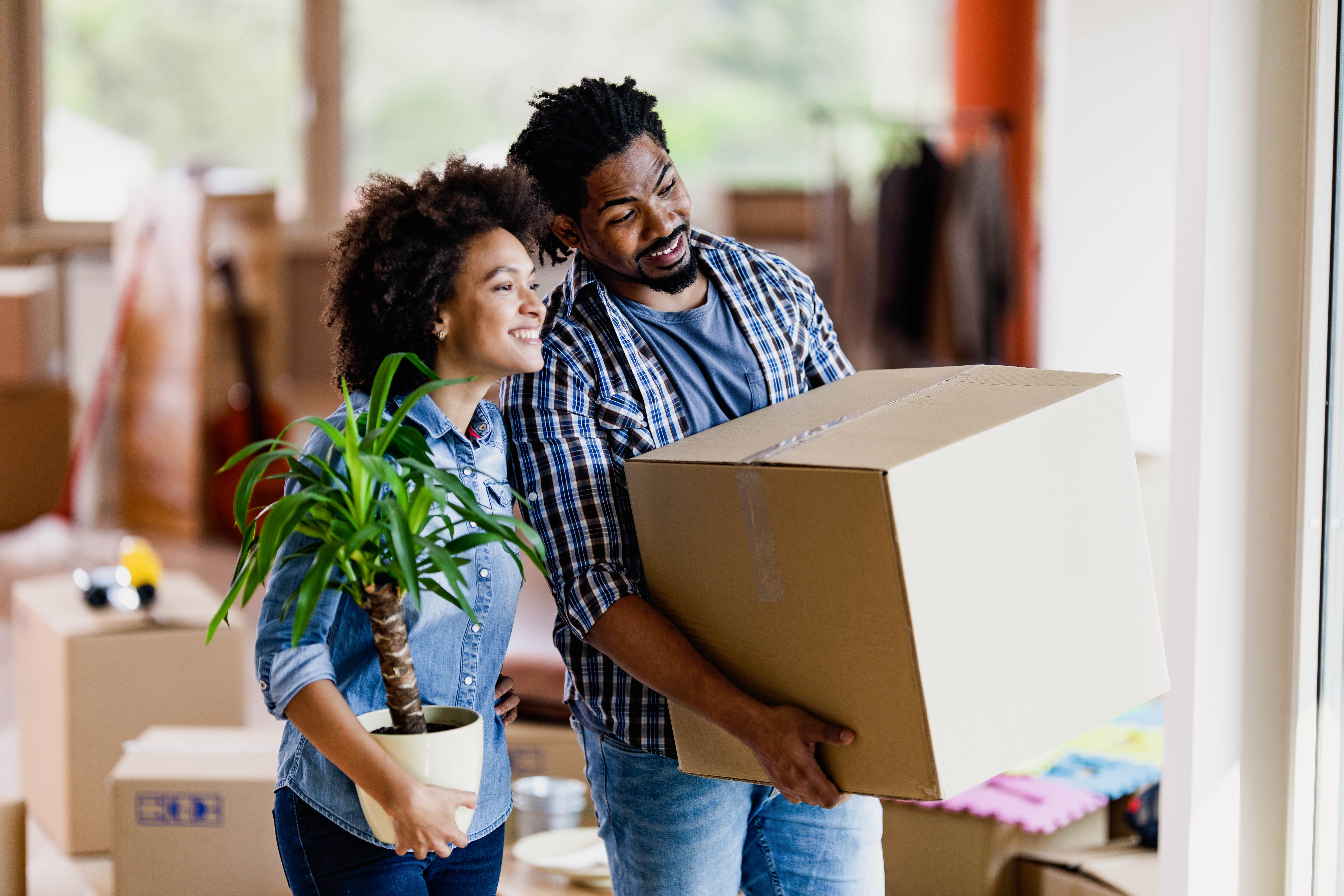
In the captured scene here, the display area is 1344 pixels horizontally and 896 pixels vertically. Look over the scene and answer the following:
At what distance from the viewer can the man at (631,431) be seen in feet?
4.26

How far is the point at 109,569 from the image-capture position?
2.92m

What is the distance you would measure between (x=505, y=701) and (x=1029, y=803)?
1120mm

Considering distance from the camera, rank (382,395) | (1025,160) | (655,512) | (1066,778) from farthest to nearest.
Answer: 1. (1025,160)
2. (1066,778)
3. (655,512)
4. (382,395)

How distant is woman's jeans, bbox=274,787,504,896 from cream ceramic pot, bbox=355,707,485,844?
33 millimetres

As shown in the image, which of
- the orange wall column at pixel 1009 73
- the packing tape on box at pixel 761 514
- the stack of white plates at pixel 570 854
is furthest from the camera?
the orange wall column at pixel 1009 73

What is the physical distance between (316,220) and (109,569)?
3.96 meters

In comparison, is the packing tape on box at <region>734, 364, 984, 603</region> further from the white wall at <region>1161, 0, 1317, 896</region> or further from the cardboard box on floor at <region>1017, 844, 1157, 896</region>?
the cardboard box on floor at <region>1017, 844, 1157, 896</region>

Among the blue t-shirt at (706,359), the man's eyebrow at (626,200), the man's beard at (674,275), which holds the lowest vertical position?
the blue t-shirt at (706,359)

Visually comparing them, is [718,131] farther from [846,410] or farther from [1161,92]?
[846,410]

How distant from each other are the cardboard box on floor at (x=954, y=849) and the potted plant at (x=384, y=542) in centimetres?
116

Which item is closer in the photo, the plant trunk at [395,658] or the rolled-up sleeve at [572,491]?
the plant trunk at [395,658]

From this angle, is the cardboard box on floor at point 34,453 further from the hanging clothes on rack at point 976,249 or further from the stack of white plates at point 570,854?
the stack of white plates at point 570,854

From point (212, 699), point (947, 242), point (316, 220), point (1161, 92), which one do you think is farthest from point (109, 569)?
point (316, 220)

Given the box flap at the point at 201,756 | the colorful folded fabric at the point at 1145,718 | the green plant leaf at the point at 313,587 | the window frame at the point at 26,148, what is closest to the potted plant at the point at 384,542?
the green plant leaf at the point at 313,587
